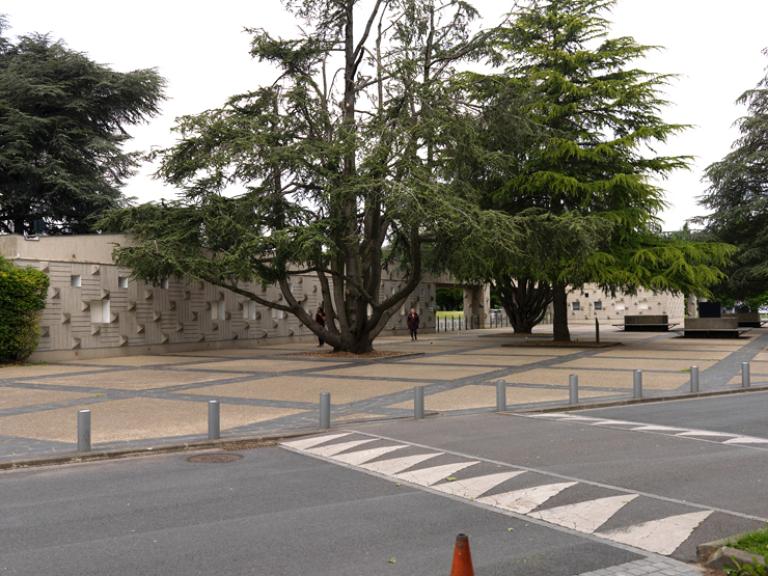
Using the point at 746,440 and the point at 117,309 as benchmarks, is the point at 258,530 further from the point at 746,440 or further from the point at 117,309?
the point at 117,309

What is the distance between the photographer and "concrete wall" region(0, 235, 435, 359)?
26469 mm

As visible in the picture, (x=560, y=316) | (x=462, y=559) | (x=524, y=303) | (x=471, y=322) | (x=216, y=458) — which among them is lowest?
(x=216, y=458)

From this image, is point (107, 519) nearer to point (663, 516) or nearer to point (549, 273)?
point (663, 516)

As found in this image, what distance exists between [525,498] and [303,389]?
33.9ft

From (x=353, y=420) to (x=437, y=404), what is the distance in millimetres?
2455

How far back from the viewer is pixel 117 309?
94.0ft

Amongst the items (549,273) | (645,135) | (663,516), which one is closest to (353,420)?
(663,516)

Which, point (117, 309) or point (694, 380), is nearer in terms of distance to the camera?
point (694, 380)

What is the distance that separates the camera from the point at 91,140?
36625 millimetres

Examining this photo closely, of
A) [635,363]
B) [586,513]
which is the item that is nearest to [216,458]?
[586,513]

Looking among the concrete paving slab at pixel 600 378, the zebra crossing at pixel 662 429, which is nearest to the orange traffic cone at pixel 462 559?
the zebra crossing at pixel 662 429

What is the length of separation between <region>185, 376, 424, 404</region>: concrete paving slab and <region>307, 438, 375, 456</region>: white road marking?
4.46 metres

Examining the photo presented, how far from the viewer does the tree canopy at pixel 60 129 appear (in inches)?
1383

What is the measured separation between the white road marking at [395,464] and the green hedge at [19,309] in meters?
19.4
